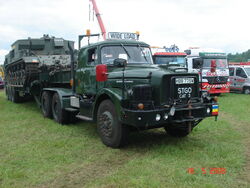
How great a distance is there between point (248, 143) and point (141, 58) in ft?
9.59

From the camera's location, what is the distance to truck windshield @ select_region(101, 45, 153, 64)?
6441 mm

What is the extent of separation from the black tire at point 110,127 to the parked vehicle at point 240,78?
13.7m

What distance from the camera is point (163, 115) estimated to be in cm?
511

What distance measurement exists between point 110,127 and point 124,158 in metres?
0.80

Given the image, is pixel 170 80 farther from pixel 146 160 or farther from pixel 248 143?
pixel 248 143

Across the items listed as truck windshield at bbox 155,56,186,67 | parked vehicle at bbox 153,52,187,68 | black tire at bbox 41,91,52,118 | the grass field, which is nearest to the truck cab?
the grass field

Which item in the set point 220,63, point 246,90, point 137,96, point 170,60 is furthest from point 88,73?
point 246,90

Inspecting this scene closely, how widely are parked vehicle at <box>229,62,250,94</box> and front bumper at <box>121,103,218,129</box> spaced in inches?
512

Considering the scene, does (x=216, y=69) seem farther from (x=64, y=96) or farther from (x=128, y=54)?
(x=128, y=54)

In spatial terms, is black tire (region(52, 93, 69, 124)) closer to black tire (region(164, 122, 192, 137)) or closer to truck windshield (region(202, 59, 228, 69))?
black tire (region(164, 122, 192, 137))

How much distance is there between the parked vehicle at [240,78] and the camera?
17370mm

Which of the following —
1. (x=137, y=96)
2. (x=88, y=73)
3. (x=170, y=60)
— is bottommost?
(x=137, y=96)

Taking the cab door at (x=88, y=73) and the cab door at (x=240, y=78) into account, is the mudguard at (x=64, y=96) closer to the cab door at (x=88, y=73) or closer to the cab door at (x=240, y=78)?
the cab door at (x=88, y=73)

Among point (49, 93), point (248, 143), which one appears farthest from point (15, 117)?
point (248, 143)
